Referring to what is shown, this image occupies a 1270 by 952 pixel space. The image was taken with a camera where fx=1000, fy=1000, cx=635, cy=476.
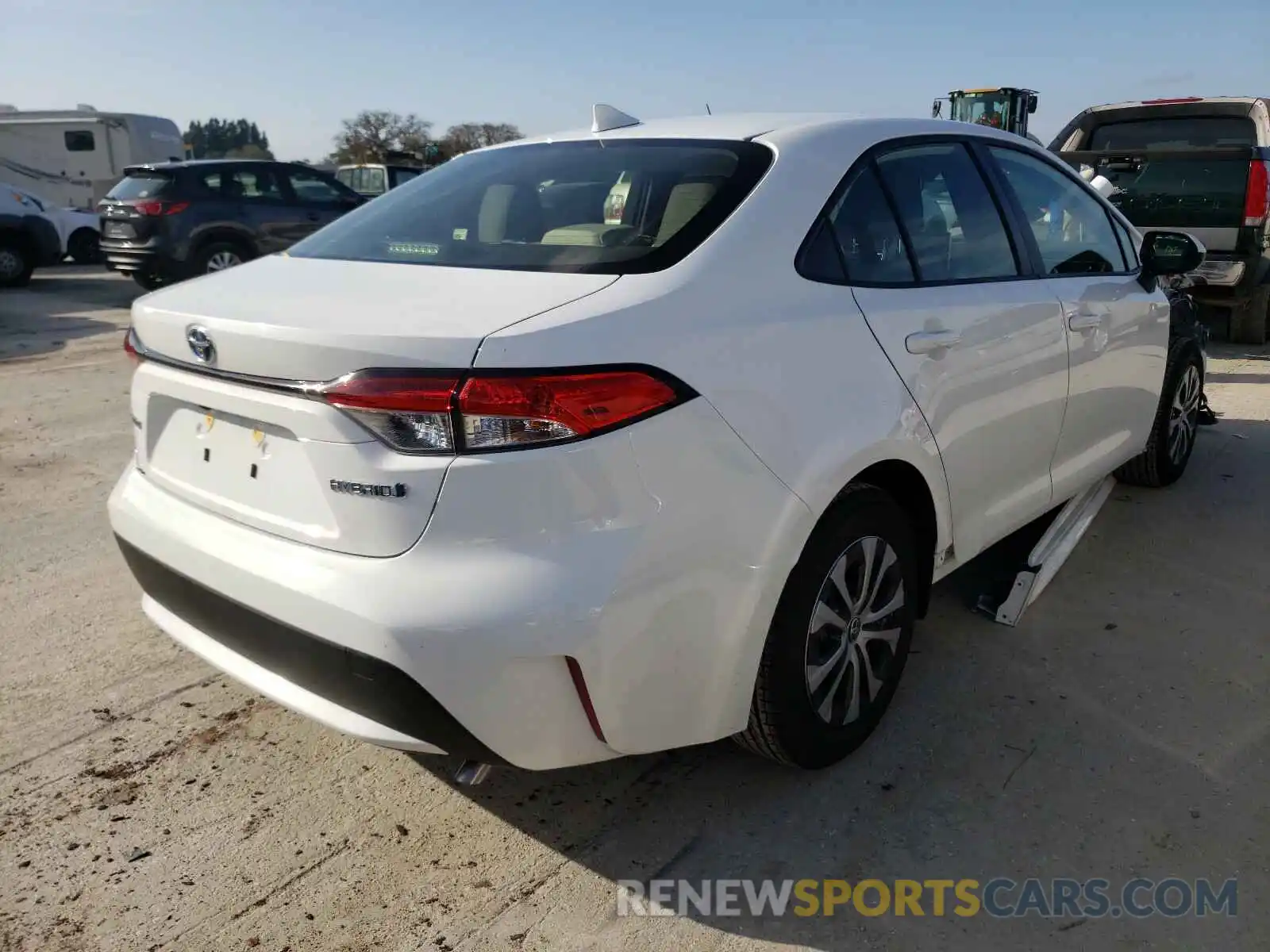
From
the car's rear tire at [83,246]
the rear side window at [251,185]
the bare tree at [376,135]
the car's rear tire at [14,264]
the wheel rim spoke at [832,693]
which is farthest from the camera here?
the bare tree at [376,135]

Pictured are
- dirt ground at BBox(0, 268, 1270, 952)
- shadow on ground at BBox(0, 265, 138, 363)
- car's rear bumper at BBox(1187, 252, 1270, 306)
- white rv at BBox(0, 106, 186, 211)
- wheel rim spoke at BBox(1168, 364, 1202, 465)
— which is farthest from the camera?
white rv at BBox(0, 106, 186, 211)

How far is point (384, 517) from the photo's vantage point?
6.27 feet

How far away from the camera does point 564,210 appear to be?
8.50ft

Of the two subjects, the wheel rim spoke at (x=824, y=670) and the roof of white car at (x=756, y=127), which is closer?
the wheel rim spoke at (x=824, y=670)

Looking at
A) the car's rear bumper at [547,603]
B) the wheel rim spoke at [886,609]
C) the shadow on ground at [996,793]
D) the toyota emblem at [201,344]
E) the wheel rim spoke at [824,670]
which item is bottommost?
the shadow on ground at [996,793]

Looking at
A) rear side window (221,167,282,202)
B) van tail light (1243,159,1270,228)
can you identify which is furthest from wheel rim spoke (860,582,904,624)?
rear side window (221,167,282,202)

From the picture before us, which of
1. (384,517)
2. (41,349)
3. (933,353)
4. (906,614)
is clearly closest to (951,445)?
(933,353)

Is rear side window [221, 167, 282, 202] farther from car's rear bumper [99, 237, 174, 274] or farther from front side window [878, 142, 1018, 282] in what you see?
front side window [878, 142, 1018, 282]

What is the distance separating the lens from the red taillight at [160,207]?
1150 centimetres

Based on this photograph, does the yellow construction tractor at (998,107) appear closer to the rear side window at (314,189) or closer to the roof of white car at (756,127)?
the rear side window at (314,189)

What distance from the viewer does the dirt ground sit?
7.00 feet

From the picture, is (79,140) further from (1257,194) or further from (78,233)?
(1257,194)

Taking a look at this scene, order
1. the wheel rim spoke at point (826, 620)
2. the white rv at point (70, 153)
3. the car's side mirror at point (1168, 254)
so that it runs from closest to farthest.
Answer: the wheel rim spoke at point (826, 620) → the car's side mirror at point (1168, 254) → the white rv at point (70, 153)

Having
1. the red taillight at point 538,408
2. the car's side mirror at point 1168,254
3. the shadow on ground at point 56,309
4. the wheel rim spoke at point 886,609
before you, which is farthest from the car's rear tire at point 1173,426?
the shadow on ground at point 56,309
